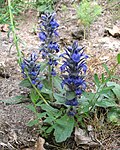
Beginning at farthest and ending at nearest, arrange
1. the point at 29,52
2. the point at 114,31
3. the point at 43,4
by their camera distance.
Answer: the point at 43,4 → the point at 114,31 → the point at 29,52

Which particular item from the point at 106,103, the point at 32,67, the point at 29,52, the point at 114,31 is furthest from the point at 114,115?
the point at 114,31

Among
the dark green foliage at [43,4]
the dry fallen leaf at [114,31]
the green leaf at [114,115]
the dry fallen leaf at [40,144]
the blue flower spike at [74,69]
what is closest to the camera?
the blue flower spike at [74,69]

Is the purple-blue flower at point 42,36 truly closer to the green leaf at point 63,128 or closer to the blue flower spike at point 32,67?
the blue flower spike at point 32,67

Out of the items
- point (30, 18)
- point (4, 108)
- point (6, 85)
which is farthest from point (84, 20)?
point (4, 108)

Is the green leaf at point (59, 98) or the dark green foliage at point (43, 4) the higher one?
the dark green foliage at point (43, 4)

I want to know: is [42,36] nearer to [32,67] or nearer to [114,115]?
[32,67]

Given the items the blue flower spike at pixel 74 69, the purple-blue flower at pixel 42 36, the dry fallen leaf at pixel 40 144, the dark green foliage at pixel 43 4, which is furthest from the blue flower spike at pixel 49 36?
the dark green foliage at pixel 43 4

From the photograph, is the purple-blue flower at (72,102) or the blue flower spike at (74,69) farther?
the purple-blue flower at (72,102)
